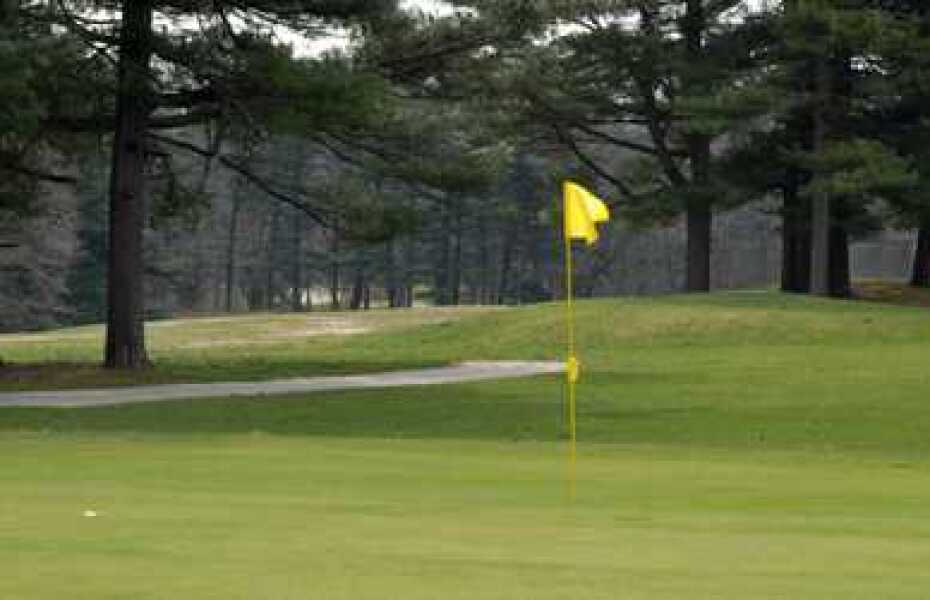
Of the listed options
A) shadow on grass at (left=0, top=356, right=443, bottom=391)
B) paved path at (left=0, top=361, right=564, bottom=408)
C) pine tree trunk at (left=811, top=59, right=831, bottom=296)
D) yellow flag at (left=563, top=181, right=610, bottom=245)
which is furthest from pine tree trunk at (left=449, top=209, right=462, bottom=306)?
yellow flag at (left=563, top=181, right=610, bottom=245)

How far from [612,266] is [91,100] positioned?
100.0m

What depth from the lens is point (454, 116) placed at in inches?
1716

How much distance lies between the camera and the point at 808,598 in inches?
317

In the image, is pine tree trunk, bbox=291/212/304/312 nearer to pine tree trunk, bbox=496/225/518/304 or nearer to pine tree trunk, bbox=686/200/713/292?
pine tree trunk, bbox=496/225/518/304

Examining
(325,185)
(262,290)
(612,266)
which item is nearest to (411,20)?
(325,185)

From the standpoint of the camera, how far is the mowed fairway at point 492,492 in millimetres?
8602

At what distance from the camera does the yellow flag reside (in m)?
14.0

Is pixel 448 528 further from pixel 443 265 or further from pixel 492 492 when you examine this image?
pixel 443 265

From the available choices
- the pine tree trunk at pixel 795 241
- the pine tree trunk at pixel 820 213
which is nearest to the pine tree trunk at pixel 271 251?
the pine tree trunk at pixel 795 241

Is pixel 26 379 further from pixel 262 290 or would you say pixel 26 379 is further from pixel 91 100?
pixel 262 290

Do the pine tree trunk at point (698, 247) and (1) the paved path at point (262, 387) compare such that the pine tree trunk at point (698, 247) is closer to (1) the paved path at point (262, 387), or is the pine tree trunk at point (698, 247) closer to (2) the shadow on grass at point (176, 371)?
(2) the shadow on grass at point (176, 371)

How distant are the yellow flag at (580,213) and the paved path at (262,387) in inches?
574

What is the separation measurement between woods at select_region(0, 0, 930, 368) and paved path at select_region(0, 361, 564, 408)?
130 inches

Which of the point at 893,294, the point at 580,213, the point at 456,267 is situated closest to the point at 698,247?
the point at 893,294
